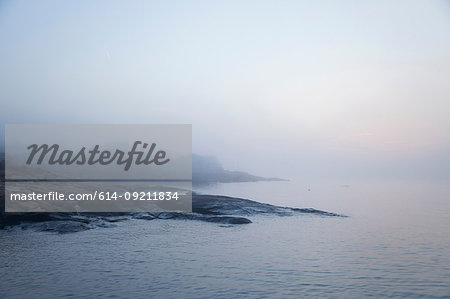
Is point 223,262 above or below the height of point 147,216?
below

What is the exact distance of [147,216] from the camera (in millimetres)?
51062

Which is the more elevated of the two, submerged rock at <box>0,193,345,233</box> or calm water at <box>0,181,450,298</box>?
submerged rock at <box>0,193,345,233</box>

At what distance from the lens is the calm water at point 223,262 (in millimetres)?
21547

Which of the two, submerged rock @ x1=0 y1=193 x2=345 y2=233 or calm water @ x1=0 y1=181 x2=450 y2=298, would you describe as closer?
calm water @ x1=0 y1=181 x2=450 y2=298

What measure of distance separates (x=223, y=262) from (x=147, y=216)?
26.2m

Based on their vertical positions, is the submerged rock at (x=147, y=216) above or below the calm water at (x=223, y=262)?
above

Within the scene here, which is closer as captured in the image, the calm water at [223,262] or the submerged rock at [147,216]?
the calm water at [223,262]

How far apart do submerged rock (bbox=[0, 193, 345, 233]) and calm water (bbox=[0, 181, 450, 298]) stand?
307 centimetres

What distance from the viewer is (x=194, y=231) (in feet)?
135

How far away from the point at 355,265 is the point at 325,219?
27.4m

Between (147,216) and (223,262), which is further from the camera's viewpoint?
(147,216)

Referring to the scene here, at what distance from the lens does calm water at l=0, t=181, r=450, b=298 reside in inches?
848

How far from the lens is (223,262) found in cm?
2772

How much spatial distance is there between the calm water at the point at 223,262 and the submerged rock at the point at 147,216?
3.07 m
